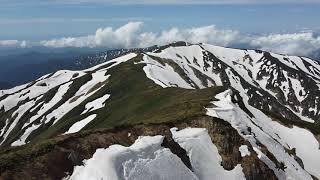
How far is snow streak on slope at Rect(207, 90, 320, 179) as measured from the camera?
66.2 meters

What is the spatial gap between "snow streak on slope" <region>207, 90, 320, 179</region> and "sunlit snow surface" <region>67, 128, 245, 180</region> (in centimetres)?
795

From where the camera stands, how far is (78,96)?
190 m

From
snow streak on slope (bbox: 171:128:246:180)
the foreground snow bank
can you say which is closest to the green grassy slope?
snow streak on slope (bbox: 171:128:246:180)

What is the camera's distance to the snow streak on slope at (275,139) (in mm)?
66244

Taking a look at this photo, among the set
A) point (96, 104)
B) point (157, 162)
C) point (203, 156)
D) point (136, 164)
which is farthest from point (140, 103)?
point (136, 164)

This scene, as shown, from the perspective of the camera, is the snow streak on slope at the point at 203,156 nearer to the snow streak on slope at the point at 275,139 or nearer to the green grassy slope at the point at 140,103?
the green grassy slope at the point at 140,103

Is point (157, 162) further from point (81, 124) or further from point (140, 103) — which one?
point (81, 124)

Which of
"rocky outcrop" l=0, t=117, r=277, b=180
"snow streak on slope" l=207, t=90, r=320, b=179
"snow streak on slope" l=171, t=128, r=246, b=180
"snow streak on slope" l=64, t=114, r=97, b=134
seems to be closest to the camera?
"rocky outcrop" l=0, t=117, r=277, b=180

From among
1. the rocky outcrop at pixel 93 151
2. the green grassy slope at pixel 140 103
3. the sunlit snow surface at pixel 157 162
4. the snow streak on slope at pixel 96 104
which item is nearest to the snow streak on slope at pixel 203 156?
the sunlit snow surface at pixel 157 162

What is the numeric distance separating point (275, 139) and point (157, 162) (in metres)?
45.0

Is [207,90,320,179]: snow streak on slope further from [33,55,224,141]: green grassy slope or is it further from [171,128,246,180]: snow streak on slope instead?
[171,128,246,180]: snow streak on slope

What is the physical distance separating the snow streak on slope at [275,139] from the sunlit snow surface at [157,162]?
7.95 metres

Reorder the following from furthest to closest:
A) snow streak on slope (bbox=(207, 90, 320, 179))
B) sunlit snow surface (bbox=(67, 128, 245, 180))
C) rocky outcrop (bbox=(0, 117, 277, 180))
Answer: snow streak on slope (bbox=(207, 90, 320, 179)) → sunlit snow surface (bbox=(67, 128, 245, 180)) → rocky outcrop (bbox=(0, 117, 277, 180))

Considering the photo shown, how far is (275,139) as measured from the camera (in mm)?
86375
